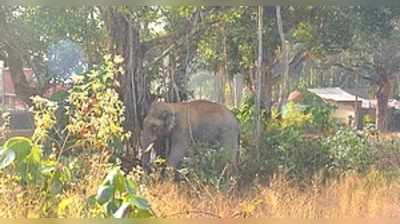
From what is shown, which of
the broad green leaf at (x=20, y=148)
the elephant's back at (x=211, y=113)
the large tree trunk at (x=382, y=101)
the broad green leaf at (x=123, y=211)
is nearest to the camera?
the broad green leaf at (x=123, y=211)

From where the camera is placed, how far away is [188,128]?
2.27 m

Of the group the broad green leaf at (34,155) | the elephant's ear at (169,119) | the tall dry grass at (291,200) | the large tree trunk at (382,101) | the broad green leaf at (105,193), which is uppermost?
the large tree trunk at (382,101)

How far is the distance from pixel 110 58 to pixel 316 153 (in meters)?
0.64

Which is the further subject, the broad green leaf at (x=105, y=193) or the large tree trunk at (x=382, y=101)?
the large tree trunk at (x=382, y=101)

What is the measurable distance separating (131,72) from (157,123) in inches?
7.9

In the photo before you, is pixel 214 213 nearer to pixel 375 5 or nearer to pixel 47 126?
pixel 47 126

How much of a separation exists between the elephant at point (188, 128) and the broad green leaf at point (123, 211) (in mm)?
514

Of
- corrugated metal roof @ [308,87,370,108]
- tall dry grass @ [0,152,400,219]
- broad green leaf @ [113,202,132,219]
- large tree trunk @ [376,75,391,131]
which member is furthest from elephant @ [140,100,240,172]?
broad green leaf @ [113,202,132,219]

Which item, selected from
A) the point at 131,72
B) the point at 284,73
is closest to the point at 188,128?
the point at 131,72

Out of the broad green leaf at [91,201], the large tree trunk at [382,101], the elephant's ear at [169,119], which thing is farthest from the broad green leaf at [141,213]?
the large tree trunk at [382,101]

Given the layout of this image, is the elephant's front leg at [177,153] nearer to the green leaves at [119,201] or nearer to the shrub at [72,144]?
the shrub at [72,144]

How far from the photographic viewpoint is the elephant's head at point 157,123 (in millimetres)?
2188

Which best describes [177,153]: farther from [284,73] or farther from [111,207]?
[111,207]

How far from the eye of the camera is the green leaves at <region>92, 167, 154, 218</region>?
1595 mm
